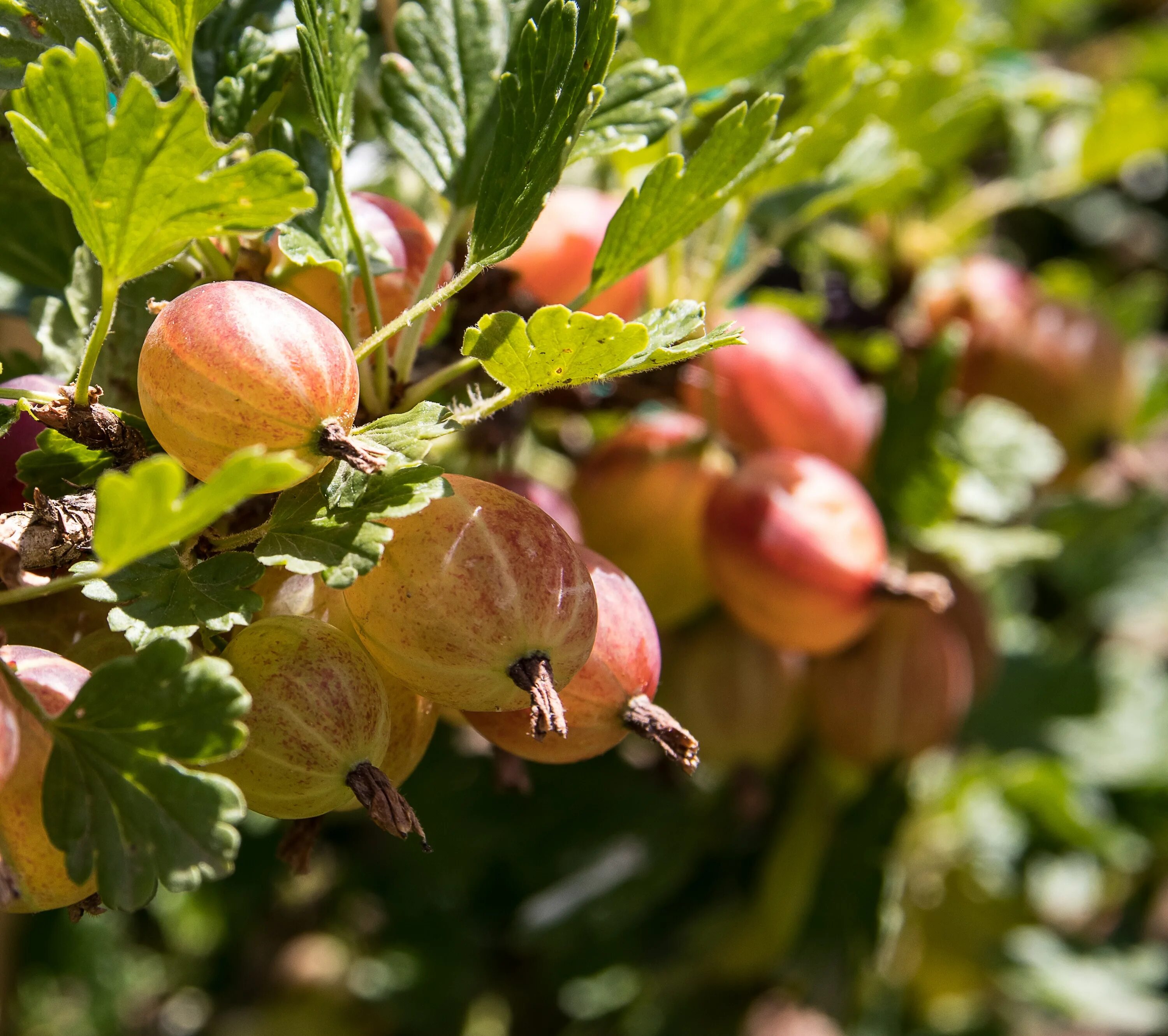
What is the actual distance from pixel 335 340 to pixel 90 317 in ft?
0.59

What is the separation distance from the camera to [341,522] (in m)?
0.36

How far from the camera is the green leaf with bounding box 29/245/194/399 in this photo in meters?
0.48

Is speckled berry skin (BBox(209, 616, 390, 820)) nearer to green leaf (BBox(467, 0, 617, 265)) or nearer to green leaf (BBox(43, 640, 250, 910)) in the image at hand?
green leaf (BBox(43, 640, 250, 910))

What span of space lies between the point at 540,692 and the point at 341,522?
9 centimetres

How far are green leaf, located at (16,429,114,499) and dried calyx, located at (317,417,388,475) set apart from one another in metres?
0.09

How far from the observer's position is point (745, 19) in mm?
540

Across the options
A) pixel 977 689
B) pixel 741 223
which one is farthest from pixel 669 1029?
pixel 741 223

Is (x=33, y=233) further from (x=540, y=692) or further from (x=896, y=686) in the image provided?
(x=896, y=686)

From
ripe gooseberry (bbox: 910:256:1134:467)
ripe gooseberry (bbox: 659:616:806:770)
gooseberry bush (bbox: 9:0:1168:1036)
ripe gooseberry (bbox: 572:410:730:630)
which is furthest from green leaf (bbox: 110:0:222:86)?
ripe gooseberry (bbox: 910:256:1134:467)

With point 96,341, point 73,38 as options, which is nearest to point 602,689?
point 96,341

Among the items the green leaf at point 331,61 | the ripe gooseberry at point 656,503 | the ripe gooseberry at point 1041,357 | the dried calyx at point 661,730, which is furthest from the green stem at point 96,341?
the ripe gooseberry at point 1041,357

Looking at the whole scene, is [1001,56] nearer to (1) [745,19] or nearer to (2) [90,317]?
(1) [745,19]

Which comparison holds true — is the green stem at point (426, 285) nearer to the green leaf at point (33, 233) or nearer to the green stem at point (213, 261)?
the green stem at point (213, 261)

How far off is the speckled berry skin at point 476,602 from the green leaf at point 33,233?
253mm
